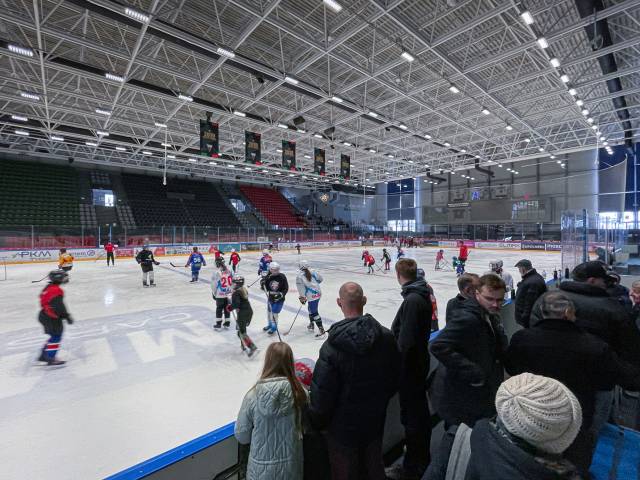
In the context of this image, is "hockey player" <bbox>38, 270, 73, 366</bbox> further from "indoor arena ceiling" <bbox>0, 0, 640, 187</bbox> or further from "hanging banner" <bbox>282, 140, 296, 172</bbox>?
"hanging banner" <bbox>282, 140, 296, 172</bbox>

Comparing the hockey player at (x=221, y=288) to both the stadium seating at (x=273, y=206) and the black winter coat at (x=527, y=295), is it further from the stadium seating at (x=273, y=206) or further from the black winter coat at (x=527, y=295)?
the stadium seating at (x=273, y=206)

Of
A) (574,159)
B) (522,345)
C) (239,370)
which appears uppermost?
(574,159)

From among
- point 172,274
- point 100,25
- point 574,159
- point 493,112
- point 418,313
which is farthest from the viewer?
point 574,159

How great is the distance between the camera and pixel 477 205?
3334 centimetres

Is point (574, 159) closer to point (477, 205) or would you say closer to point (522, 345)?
point (477, 205)

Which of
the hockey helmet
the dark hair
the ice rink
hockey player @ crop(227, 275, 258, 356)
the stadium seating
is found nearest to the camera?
the dark hair

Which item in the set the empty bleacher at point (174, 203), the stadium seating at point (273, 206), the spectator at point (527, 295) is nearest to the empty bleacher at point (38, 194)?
the empty bleacher at point (174, 203)

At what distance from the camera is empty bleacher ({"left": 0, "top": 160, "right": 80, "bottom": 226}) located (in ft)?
81.5

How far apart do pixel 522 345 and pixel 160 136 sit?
26.7 metres

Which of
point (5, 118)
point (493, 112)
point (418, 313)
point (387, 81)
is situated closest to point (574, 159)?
point (493, 112)

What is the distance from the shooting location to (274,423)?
1.69 metres

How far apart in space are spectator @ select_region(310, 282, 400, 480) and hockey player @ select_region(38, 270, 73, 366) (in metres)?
4.74

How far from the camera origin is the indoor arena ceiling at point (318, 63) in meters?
10.2

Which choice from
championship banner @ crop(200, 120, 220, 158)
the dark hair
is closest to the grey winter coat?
the dark hair
